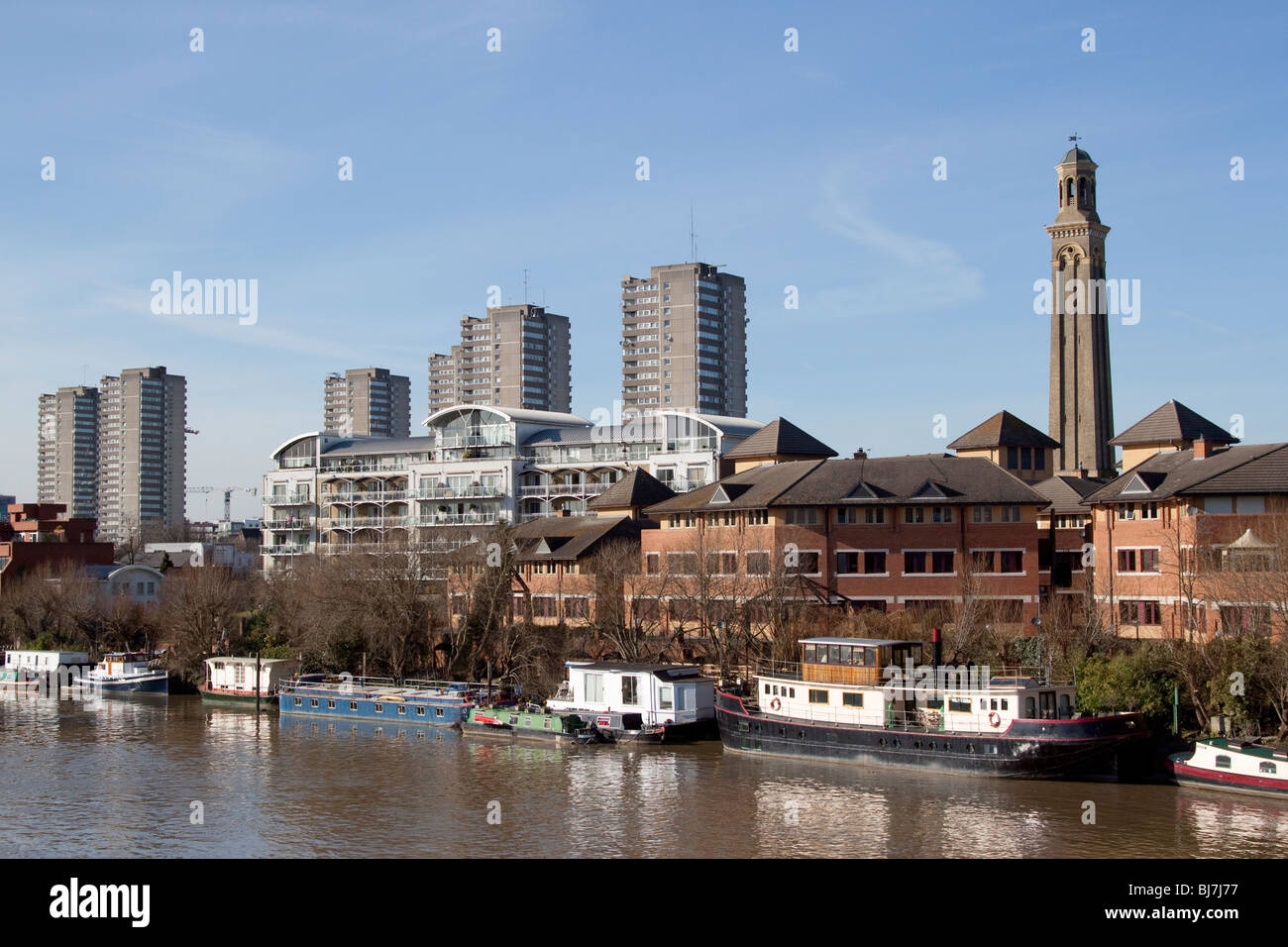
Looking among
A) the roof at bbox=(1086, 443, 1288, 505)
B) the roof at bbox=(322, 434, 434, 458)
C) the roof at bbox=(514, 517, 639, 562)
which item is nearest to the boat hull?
the roof at bbox=(1086, 443, 1288, 505)

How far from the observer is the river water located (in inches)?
1325

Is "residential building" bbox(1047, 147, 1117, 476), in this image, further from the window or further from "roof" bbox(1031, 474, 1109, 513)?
the window

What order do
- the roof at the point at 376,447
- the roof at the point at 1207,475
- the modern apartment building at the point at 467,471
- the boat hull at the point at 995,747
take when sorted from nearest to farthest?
1. the boat hull at the point at 995,747
2. the roof at the point at 1207,475
3. the modern apartment building at the point at 467,471
4. the roof at the point at 376,447

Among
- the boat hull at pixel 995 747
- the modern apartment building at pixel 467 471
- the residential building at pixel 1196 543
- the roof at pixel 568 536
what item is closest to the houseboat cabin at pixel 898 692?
the boat hull at pixel 995 747

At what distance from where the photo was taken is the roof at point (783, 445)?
7456cm

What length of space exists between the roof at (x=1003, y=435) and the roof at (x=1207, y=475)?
1508cm

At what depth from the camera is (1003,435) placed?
75062 millimetres

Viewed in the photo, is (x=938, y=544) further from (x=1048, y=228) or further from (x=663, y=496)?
(x=1048, y=228)

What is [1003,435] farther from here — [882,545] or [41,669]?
[41,669]

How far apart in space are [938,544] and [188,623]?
1702 inches

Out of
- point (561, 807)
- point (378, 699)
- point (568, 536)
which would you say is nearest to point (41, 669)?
point (378, 699)

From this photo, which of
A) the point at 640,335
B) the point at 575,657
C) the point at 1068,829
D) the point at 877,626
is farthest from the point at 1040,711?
the point at 640,335

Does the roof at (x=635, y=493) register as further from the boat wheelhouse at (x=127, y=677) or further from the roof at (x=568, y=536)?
the boat wheelhouse at (x=127, y=677)

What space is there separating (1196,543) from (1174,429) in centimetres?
1313
